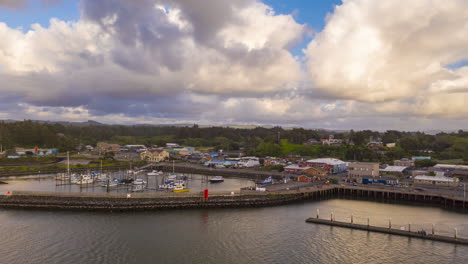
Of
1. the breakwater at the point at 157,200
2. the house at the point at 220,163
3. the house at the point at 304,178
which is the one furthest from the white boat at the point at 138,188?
the house at the point at 220,163

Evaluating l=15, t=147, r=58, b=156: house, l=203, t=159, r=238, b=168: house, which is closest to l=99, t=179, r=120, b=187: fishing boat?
l=203, t=159, r=238, b=168: house

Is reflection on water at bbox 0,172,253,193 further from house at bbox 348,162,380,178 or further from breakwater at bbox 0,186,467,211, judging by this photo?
house at bbox 348,162,380,178

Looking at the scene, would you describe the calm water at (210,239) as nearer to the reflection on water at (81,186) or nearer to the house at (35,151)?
the reflection on water at (81,186)

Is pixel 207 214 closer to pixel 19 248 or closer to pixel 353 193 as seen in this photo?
pixel 19 248

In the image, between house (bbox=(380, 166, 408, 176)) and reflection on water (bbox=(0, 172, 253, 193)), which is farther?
house (bbox=(380, 166, 408, 176))

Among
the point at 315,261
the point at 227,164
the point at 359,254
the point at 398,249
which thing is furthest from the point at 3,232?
the point at 227,164
